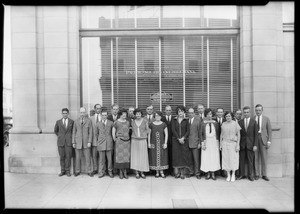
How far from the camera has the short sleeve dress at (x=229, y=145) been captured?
7.62m

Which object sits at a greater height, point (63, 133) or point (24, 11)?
point (24, 11)

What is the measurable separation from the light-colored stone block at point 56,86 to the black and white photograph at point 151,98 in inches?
1.2

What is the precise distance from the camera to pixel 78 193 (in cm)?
658

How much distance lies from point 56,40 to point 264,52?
Result: 606 cm

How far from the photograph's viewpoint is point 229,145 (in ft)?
25.2

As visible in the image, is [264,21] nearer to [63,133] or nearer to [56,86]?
[56,86]

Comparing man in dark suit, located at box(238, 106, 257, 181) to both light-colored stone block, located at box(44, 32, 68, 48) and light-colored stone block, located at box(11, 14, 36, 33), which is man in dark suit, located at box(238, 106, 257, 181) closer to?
light-colored stone block, located at box(44, 32, 68, 48)

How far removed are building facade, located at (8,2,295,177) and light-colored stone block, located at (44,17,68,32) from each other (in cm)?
3

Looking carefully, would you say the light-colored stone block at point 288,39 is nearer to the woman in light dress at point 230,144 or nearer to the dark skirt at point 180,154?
the woman in light dress at point 230,144

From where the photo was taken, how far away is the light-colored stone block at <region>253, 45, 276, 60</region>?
8.38m

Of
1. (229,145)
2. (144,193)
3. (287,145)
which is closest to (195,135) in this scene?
(229,145)

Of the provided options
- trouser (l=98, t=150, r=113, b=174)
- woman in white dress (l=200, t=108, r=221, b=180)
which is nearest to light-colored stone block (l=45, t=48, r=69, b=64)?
trouser (l=98, t=150, r=113, b=174)

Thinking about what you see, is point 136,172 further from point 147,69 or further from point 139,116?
point 147,69

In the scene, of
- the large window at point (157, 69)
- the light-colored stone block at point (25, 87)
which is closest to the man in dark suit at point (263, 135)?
the large window at point (157, 69)
